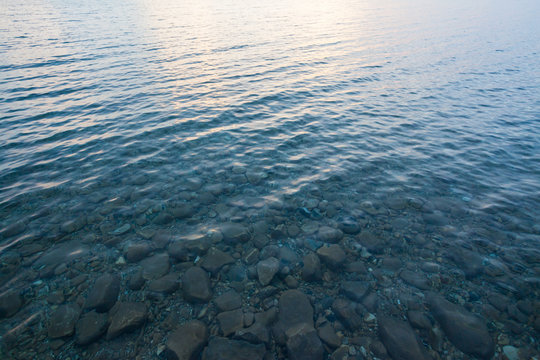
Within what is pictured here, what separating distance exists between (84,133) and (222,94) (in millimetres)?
9356

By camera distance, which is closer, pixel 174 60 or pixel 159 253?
pixel 159 253

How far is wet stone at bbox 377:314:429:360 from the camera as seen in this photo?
494cm

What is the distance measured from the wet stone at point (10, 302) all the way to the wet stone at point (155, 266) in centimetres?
261

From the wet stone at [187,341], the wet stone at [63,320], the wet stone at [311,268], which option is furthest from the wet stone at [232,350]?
the wet stone at [63,320]

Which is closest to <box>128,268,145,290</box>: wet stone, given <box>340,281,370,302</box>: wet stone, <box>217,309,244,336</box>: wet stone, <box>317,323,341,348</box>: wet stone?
<box>217,309,244,336</box>: wet stone

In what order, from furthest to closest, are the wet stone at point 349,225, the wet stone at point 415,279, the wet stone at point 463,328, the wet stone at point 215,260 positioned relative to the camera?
the wet stone at point 349,225, the wet stone at point 215,260, the wet stone at point 415,279, the wet stone at point 463,328

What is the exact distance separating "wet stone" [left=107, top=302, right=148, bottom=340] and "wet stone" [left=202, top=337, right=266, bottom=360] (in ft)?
5.47

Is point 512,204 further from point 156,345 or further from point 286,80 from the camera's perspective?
point 286,80

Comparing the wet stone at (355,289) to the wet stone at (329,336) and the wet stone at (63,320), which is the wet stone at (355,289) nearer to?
the wet stone at (329,336)

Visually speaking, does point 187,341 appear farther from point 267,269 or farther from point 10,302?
point 10,302

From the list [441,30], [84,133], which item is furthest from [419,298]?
[441,30]

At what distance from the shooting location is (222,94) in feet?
62.4

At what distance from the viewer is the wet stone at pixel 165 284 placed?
245 inches

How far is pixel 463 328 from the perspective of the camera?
535 cm
